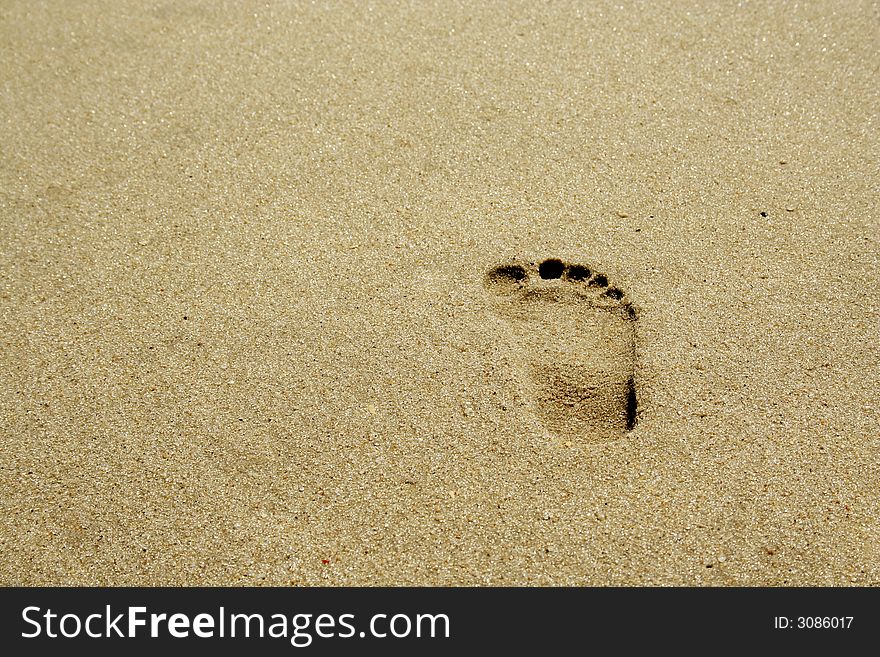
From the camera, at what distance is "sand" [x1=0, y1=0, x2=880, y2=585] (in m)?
1.53

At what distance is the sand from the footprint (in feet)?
0.09

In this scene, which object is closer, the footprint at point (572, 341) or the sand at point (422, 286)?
the sand at point (422, 286)

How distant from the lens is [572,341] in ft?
5.79

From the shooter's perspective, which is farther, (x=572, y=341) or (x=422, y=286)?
(x=422, y=286)

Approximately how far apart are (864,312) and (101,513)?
5.41 ft

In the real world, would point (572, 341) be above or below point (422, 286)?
below

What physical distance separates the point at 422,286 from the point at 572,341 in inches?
14.4

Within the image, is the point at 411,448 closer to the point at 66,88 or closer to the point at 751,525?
the point at 751,525

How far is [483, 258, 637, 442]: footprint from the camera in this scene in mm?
1662

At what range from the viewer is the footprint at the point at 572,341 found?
5.45 ft

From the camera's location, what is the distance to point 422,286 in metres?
1.89

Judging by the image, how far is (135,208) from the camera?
2.09 meters

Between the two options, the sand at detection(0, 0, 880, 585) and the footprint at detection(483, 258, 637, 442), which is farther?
the footprint at detection(483, 258, 637, 442)

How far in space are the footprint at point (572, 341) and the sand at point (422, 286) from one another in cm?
3
